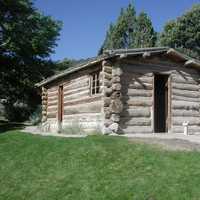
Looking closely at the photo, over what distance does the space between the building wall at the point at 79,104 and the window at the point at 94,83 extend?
186 millimetres

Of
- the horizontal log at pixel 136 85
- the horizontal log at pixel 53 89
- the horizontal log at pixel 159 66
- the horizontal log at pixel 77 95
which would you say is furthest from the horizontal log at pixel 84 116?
the horizontal log at pixel 159 66

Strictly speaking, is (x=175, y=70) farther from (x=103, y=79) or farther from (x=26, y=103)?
(x=26, y=103)

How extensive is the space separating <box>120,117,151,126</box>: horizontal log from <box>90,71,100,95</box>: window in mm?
1822

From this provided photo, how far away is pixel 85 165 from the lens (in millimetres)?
9250

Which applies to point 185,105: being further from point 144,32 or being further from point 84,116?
point 144,32

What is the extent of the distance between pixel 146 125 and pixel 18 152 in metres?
5.60

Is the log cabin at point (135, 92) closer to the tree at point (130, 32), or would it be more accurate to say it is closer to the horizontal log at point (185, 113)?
the horizontal log at point (185, 113)

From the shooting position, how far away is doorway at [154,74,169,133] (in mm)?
16156

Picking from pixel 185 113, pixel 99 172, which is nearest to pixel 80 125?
pixel 185 113

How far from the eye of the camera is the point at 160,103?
16328 millimetres

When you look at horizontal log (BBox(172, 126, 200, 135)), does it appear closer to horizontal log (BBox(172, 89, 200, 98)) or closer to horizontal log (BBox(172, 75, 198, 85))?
horizontal log (BBox(172, 89, 200, 98))

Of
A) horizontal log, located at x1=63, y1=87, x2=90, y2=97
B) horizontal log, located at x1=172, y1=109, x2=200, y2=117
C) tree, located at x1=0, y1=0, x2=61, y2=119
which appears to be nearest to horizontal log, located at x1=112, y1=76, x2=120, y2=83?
horizontal log, located at x1=63, y1=87, x2=90, y2=97

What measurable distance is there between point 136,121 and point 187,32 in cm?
3018

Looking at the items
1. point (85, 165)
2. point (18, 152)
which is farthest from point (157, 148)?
point (18, 152)
